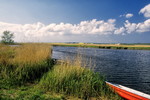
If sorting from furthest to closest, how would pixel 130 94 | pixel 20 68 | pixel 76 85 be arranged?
pixel 20 68 < pixel 76 85 < pixel 130 94

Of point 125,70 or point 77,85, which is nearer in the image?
point 77,85

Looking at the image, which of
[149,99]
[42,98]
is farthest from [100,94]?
[42,98]

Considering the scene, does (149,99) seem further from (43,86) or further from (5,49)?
(5,49)

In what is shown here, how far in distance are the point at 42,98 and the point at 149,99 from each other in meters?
4.22

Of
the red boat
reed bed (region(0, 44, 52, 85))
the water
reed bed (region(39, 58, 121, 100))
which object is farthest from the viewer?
the water

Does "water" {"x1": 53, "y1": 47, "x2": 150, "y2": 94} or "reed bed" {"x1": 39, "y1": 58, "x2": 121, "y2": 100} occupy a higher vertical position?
"reed bed" {"x1": 39, "y1": 58, "x2": 121, "y2": 100}

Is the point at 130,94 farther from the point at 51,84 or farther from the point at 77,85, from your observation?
the point at 51,84

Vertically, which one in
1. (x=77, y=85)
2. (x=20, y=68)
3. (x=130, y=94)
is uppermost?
(x=20, y=68)

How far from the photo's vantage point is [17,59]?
25.7ft

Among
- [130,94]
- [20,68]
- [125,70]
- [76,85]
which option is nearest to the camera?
[130,94]

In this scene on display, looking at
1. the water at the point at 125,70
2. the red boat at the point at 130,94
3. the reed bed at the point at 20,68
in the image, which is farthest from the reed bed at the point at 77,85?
the water at the point at 125,70

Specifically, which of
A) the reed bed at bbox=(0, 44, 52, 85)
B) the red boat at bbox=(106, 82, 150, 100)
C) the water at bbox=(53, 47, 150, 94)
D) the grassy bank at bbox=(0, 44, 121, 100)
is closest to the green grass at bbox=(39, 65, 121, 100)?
the grassy bank at bbox=(0, 44, 121, 100)

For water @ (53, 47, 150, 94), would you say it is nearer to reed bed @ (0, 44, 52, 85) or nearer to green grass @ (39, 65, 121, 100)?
green grass @ (39, 65, 121, 100)

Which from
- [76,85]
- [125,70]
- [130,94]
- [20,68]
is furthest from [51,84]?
[125,70]
